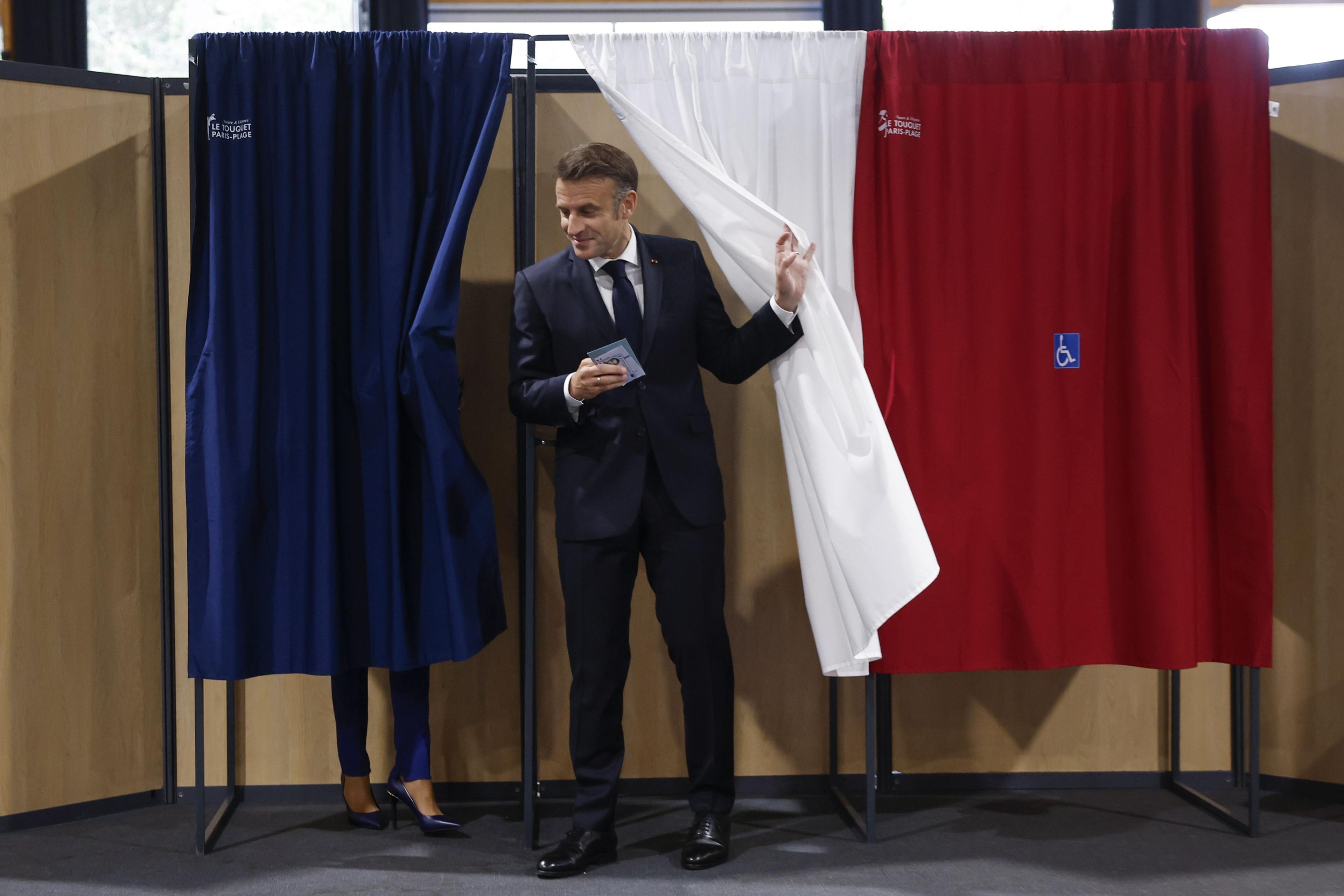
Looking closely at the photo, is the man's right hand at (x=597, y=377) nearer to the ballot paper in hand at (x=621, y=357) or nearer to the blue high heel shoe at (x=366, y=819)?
the ballot paper in hand at (x=621, y=357)

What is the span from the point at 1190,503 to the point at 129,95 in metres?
3.02

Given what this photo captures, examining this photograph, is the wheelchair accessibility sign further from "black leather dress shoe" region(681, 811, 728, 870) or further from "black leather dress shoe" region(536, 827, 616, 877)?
"black leather dress shoe" region(536, 827, 616, 877)

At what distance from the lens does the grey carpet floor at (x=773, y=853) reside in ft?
7.69

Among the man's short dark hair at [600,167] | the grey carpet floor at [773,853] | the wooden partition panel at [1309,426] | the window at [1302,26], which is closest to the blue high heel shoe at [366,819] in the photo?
the grey carpet floor at [773,853]

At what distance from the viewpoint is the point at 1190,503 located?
2529mm

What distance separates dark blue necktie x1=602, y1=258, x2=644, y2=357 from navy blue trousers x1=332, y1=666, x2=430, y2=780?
1016 mm

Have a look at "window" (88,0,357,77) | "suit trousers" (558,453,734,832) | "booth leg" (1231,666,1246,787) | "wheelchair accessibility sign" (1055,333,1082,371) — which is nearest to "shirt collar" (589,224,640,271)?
"suit trousers" (558,453,734,832)

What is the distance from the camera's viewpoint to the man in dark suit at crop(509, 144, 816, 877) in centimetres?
237

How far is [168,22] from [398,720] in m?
2.76

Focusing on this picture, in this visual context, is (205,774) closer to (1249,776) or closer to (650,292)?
(650,292)

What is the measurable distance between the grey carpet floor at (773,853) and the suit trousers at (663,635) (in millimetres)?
223

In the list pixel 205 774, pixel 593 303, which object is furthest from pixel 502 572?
pixel 205 774

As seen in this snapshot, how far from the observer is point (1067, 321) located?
8.33ft

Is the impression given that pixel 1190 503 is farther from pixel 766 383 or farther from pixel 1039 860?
pixel 766 383
